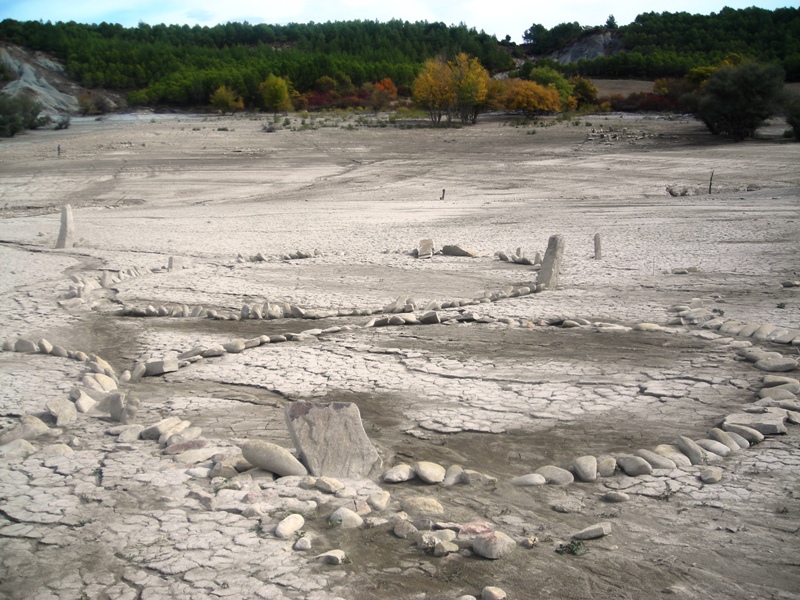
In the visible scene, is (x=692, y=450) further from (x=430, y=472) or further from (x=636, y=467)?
(x=430, y=472)

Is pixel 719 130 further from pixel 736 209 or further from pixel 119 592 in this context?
pixel 119 592

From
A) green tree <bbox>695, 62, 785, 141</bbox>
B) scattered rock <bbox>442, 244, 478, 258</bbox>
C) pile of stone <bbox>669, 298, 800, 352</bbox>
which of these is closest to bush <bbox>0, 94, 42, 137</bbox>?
scattered rock <bbox>442, 244, 478, 258</bbox>

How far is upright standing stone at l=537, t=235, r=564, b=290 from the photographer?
35.0 feet

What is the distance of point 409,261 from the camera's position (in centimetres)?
1287

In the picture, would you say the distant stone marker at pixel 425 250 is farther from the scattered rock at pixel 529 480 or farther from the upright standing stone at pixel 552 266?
the scattered rock at pixel 529 480

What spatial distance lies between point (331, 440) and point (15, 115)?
3780 centimetres

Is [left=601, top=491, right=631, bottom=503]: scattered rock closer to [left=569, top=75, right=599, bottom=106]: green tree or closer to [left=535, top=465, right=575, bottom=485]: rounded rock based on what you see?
[left=535, top=465, right=575, bottom=485]: rounded rock

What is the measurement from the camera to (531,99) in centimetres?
4756

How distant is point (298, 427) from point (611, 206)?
645 inches

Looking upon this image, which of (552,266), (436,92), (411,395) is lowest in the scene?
(411,395)

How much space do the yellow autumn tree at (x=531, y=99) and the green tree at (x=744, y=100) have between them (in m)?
13.3

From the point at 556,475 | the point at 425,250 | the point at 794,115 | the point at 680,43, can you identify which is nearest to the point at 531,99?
the point at 794,115

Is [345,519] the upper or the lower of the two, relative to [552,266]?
lower

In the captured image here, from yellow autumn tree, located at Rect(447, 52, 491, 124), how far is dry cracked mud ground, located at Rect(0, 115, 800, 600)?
29800mm
